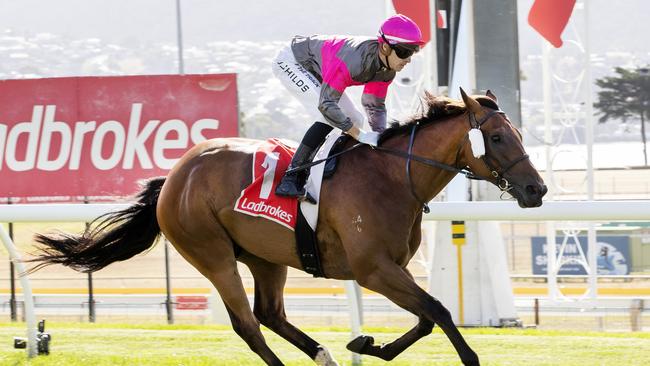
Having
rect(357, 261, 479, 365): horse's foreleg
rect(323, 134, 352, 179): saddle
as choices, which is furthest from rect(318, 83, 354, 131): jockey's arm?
rect(357, 261, 479, 365): horse's foreleg

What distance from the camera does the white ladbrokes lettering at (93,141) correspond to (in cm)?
Result: 1107

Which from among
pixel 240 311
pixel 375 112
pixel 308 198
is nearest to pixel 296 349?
pixel 240 311

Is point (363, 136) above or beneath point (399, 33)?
beneath

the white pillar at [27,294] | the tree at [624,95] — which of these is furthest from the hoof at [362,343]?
the tree at [624,95]

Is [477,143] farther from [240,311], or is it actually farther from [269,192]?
[240,311]

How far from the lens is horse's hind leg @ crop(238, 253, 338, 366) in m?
5.50

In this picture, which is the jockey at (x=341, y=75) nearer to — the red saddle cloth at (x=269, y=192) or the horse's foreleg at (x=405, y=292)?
the red saddle cloth at (x=269, y=192)

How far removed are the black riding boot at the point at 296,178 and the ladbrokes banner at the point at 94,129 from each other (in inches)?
234

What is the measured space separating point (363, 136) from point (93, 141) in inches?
266

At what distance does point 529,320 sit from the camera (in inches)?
544

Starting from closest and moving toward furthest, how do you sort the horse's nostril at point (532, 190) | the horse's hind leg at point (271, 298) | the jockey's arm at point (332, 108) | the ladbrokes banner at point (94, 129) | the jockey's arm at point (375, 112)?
the horse's nostril at point (532, 190) < the jockey's arm at point (332, 108) < the jockey's arm at point (375, 112) < the horse's hind leg at point (271, 298) < the ladbrokes banner at point (94, 129)

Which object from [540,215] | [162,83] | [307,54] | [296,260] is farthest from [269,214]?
[162,83]

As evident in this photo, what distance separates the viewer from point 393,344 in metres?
5.02

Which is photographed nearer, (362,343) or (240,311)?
(362,343)
